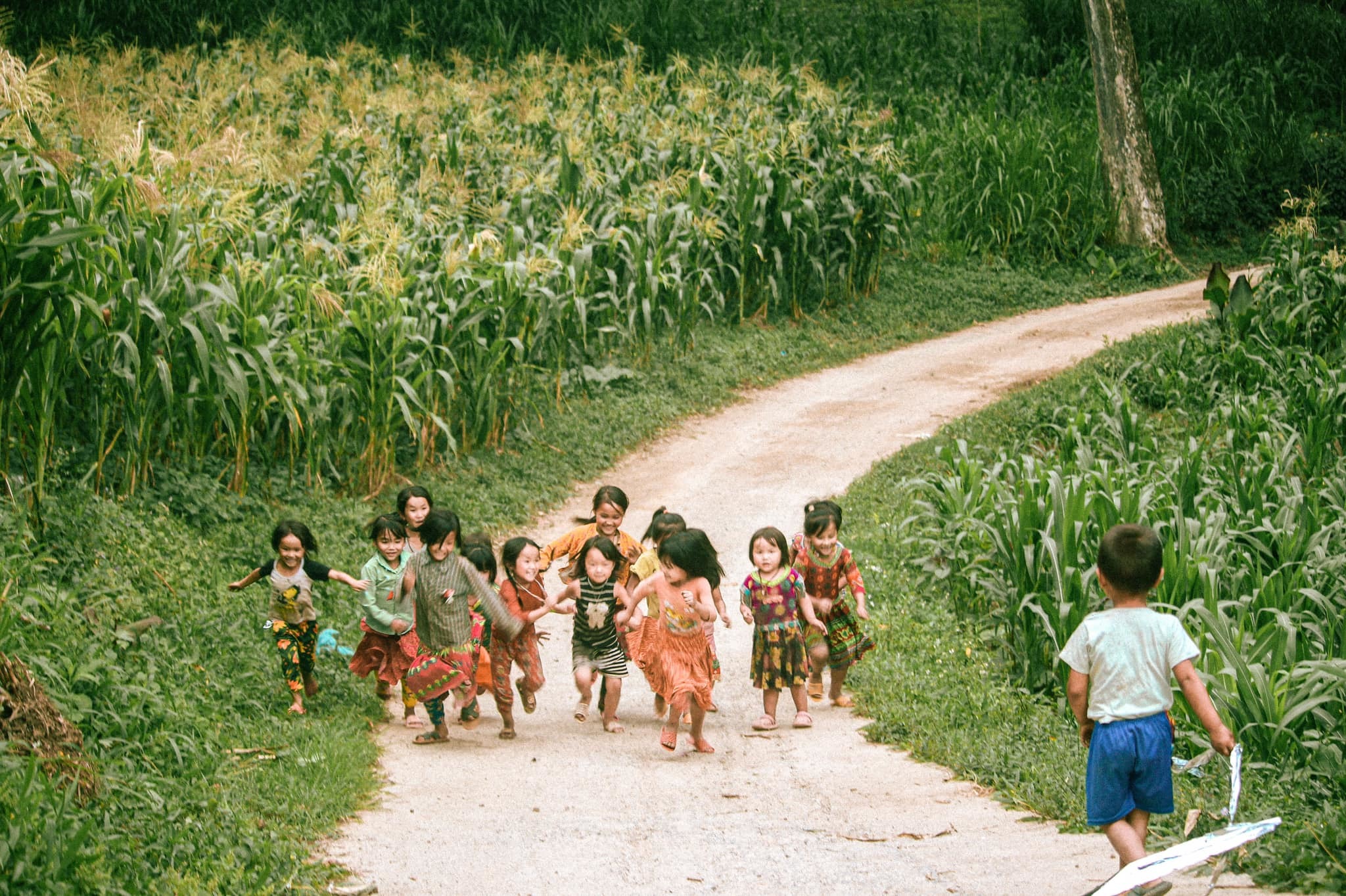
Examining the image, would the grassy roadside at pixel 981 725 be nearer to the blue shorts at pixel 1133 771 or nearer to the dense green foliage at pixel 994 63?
the blue shorts at pixel 1133 771

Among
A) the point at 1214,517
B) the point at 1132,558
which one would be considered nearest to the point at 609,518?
the point at 1132,558

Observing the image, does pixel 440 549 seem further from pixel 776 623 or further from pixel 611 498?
pixel 776 623

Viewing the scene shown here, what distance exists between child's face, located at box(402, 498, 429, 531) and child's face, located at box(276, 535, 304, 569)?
22.4 inches

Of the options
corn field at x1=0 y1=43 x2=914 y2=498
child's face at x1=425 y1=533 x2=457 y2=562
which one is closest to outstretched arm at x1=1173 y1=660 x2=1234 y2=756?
child's face at x1=425 y1=533 x2=457 y2=562

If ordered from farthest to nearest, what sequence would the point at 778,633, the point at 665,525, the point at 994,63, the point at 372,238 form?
the point at 994,63 → the point at 372,238 → the point at 665,525 → the point at 778,633

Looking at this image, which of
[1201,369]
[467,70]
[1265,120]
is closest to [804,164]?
[1201,369]

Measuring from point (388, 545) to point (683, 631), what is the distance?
65.5 inches

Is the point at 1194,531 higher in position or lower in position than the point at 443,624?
higher

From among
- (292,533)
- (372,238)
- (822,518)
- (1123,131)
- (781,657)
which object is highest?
(1123,131)

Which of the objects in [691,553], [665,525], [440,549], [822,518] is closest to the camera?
[691,553]

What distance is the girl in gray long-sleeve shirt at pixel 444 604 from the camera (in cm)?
646

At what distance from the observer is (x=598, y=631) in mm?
6871

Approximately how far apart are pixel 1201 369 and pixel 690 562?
353 inches

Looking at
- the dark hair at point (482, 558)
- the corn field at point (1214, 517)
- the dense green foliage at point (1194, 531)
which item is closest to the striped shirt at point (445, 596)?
the dark hair at point (482, 558)
